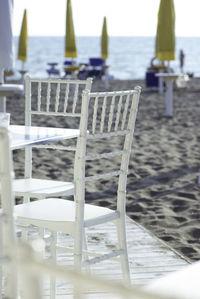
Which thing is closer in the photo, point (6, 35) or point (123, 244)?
point (123, 244)

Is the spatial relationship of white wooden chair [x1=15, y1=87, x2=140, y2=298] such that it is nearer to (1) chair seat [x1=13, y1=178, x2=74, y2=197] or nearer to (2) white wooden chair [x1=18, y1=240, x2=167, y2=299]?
(1) chair seat [x1=13, y1=178, x2=74, y2=197]

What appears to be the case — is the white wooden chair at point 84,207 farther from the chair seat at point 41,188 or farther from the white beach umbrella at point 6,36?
the white beach umbrella at point 6,36

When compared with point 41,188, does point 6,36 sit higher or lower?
higher

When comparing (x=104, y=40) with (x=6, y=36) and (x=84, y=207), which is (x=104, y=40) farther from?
(x=84, y=207)

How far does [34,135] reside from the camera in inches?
90.3

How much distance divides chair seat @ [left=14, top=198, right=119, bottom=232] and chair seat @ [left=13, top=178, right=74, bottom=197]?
0.56 feet

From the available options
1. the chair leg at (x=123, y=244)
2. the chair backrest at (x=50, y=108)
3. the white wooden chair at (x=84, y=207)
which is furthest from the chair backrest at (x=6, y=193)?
the chair backrest at (x=50, y=108)

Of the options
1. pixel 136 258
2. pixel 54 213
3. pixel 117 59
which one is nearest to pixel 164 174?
pixel 136 258

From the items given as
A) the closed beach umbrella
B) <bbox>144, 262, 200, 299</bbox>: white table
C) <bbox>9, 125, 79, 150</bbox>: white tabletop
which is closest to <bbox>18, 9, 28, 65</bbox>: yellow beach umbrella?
the closed beach umbrella

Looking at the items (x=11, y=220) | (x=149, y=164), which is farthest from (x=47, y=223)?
(x=149, y=164)

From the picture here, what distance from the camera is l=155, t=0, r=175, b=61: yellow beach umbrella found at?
893cm

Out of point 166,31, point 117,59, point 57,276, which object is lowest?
point 117,59

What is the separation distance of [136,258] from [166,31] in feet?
21.6

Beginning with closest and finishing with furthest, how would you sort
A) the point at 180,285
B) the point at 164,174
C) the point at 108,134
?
the point at 180,285 < the point at 108,134 < the point at 164,174
